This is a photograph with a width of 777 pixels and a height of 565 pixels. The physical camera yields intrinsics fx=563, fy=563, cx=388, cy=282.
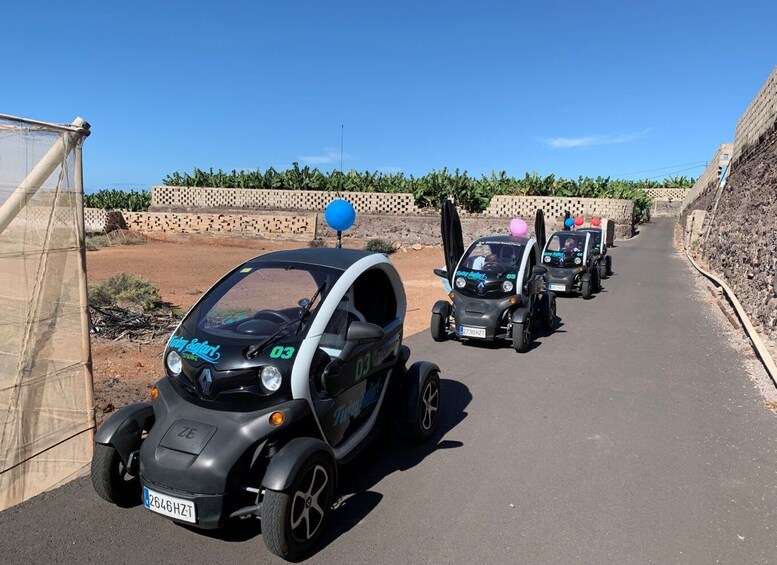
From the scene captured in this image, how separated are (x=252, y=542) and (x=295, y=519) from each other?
46cm

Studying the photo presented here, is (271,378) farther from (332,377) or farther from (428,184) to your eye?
(428,184)

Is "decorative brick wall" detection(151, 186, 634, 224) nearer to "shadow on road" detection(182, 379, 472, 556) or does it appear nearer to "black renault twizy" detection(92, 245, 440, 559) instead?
"shadow on road" detection(182, 379, 472, 556)

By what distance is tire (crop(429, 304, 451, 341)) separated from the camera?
920 cm

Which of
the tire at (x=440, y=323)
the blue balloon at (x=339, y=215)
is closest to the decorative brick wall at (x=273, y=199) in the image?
the tire at (x=440, y=323)

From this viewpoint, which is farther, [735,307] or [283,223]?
[283,223]

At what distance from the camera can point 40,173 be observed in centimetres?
382

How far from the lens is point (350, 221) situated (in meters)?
7.43

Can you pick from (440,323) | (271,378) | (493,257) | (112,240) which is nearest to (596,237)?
(493,257)

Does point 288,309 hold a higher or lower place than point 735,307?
higher

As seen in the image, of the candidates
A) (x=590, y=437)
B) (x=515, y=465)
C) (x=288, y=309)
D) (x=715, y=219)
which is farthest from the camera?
(x=715, y=219)

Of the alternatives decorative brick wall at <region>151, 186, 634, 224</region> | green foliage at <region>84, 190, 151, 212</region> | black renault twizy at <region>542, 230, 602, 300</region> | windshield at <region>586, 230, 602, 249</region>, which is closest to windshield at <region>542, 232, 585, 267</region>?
black renault twizy at <region>542, 230, 602, 300</region>

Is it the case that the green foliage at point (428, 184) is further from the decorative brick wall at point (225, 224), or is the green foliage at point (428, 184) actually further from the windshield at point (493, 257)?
the windshield at point (493, 257)

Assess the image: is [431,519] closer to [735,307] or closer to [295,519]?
[295,519]

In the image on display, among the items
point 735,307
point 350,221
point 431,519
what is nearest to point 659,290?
point 735,307
